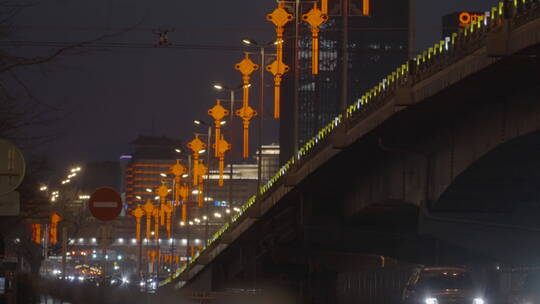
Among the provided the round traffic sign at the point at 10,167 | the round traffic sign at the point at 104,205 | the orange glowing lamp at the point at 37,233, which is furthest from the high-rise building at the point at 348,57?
the round traffic sign at the point at 10,167

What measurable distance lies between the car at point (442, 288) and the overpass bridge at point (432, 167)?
4008mm

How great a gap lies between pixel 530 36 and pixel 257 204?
114ft

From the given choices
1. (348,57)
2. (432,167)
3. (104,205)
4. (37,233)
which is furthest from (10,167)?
(348,57)

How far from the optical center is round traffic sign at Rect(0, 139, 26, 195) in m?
13.5

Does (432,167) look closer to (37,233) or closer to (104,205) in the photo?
(104,205)

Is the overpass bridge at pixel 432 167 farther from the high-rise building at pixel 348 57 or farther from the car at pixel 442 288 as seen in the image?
the high-rise building at pixel 348 57

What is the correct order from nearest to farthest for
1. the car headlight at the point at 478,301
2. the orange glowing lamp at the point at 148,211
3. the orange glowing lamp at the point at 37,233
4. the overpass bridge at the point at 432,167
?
the overpass bridge at the point at 432,167, the car headlight at the point at 478,301, the orange glowing lamp at the point at 37,233, the orange glowing lamp at the point at 148,211

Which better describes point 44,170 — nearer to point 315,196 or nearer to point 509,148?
point 315,196

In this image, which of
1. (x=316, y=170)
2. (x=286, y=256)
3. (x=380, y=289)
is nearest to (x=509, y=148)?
(x=316, y=170)

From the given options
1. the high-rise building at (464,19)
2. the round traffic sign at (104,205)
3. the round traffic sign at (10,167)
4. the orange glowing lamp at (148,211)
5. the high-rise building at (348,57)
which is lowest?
the round traffic sign at (10,167)

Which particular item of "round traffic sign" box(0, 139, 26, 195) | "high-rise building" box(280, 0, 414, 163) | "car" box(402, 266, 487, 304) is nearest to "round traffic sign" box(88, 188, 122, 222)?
"round traffic sign" box(0, 139, 26, 195)

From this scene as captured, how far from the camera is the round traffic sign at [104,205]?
2195 centimetres

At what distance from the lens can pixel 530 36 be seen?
29.1 m

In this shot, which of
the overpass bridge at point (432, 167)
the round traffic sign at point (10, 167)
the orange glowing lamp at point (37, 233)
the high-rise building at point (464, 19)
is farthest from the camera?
the orange glowing lamp at point (37, 233)
